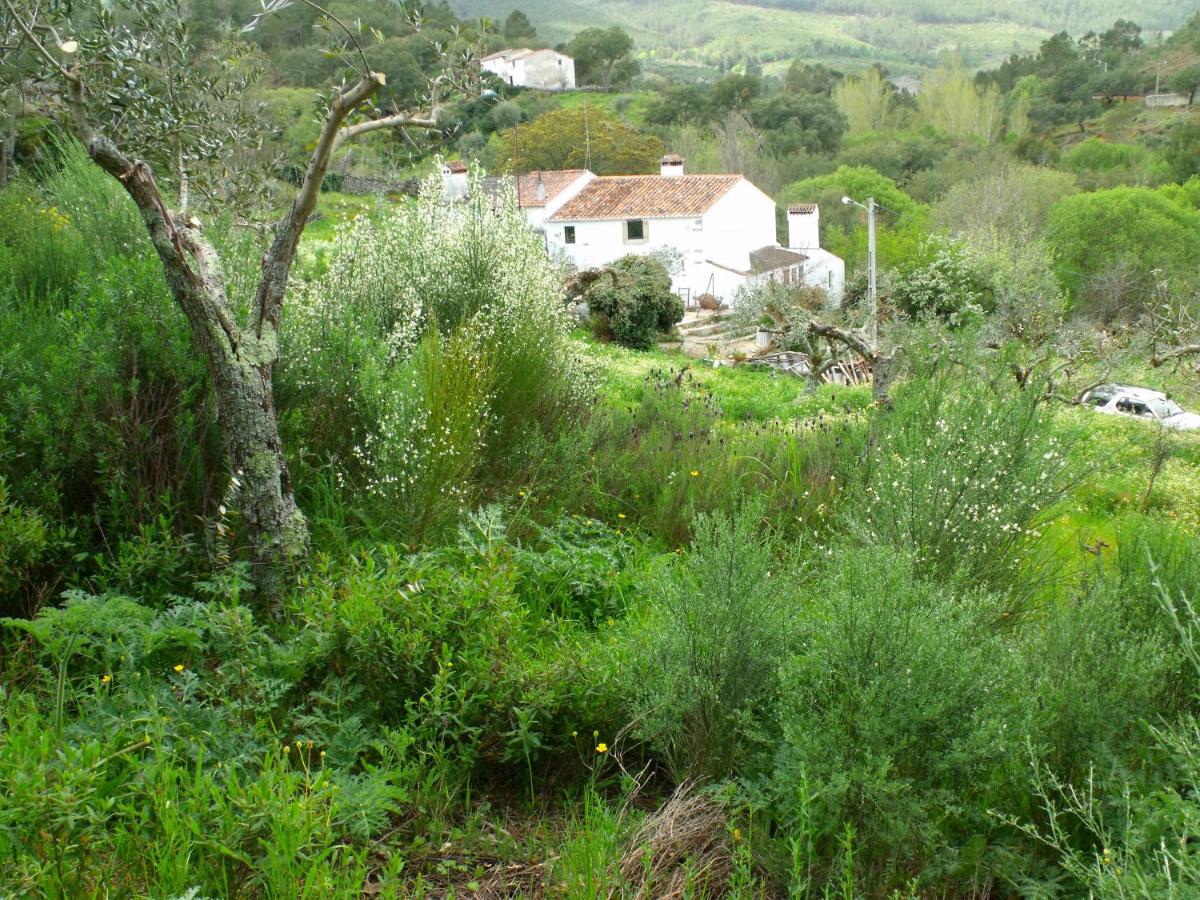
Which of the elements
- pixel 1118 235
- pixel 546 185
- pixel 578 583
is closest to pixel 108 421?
pixel 578 583

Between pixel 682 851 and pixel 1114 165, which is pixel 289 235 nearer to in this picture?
pixel 682 851

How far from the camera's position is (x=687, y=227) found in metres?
43.2

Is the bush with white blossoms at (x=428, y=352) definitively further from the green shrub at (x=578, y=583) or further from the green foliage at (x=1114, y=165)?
the green foliage at (x=1114, y=165)

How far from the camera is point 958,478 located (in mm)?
4598

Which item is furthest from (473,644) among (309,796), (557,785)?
(309,796)

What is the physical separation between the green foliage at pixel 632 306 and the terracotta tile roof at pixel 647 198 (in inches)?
550

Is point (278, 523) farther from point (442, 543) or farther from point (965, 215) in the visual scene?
point (965, 215)

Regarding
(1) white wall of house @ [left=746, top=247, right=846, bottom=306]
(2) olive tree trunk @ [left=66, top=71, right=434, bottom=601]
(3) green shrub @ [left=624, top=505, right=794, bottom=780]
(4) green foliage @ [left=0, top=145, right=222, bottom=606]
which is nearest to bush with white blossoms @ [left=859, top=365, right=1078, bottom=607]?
(3) green shrub @ [left=624, top=505, right=794, bottom=780]

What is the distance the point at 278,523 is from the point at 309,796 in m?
1.71

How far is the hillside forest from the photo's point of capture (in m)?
2.71

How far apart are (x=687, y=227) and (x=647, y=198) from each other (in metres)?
2.50

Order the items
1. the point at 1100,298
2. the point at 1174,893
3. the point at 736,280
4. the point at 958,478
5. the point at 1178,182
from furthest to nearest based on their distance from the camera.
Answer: the point at 1178,182 → the point at 736,280 → the point at 1100,298 → the point at 958,478 → the point at 1174,893

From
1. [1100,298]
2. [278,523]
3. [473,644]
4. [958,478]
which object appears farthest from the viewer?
[1100,298]

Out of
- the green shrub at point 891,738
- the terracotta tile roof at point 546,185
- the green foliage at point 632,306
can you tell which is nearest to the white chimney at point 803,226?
the terracotta tile roof at point 546,185
